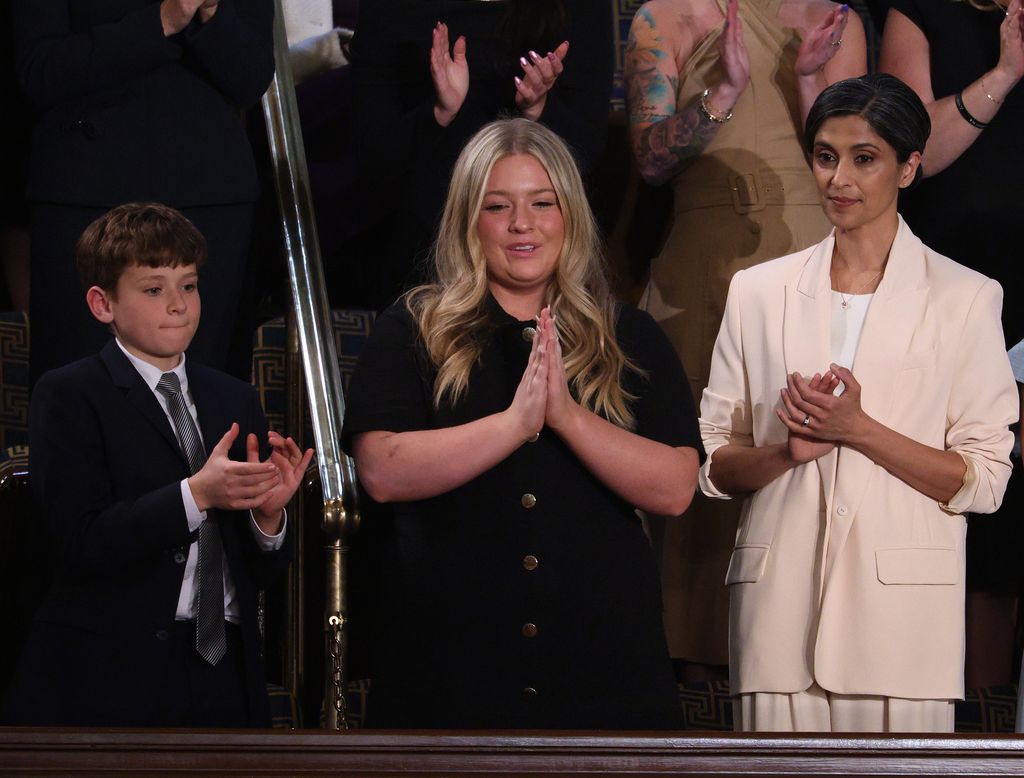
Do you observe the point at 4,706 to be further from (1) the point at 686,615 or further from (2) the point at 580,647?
(1) the point at 686,615

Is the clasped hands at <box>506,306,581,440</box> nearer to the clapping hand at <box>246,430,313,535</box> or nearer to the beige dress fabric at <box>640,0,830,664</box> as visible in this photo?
the clapping hand at <box>246,430,313,535</box>

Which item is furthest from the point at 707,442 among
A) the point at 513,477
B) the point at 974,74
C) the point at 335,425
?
the point at 974,74

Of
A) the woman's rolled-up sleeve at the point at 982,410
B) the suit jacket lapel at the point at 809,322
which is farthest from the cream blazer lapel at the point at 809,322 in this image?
the woman's rolled-up sleeve at the point at 982,410

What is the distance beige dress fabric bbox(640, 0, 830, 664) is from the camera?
3.68 metres

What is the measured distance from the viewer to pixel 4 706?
104 inches

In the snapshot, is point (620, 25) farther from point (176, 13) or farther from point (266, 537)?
point (266, 537)

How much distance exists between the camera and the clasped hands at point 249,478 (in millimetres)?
2617

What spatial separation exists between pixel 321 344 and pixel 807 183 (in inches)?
48.0

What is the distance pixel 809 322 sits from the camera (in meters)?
3.04

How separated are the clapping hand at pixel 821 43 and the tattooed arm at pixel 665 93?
134 millimetres

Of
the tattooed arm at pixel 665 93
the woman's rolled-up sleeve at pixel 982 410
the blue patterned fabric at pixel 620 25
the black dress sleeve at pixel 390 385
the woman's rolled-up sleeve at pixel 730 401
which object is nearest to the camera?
the black dress sleeve at pixel 390 385

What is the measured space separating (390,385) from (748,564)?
30.0 inches

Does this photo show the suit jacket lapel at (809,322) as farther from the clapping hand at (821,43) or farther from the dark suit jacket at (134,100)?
the dark suit jacket at (134,100)

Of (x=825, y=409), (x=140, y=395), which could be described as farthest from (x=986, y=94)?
(x=140, y=395)
